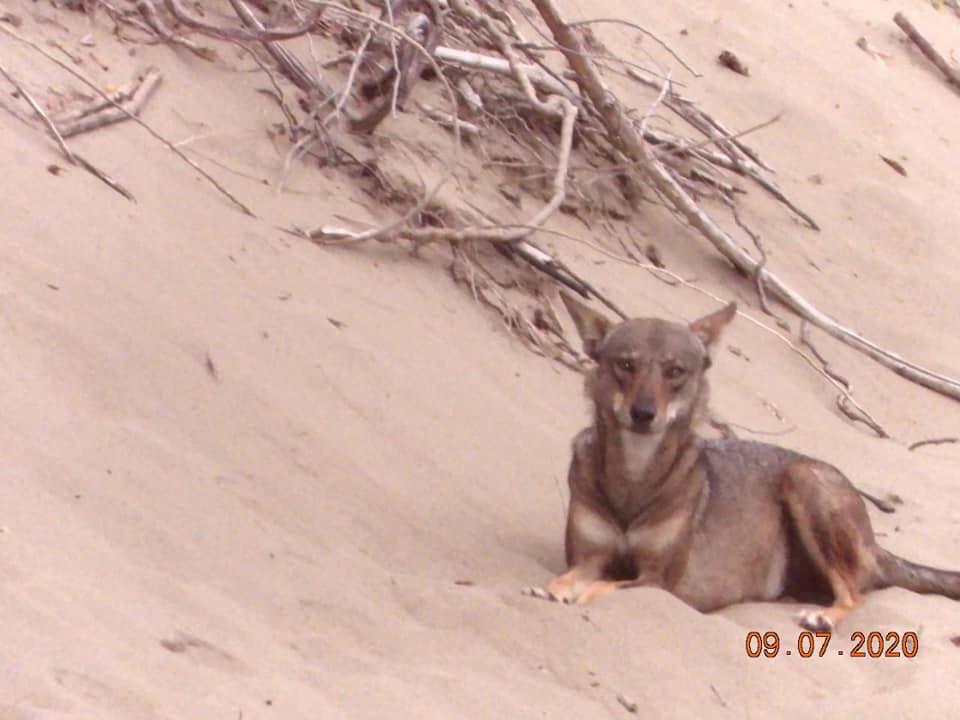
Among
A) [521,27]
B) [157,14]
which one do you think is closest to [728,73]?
[521,27]

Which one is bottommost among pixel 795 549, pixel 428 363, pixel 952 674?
pixel 428 363

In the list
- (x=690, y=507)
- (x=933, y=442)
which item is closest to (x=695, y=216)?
(x=933, y=442)

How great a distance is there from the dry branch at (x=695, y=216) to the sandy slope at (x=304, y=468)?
0.51 feet

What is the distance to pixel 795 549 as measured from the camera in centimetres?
715

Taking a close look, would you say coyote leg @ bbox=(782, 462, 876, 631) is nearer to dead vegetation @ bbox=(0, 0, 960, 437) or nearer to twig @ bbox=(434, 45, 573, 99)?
dead vegetation @ bbox=(0, 0, 960, 437)

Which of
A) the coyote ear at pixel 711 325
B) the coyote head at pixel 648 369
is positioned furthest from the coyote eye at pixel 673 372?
the coyote ear at pixel 711 325

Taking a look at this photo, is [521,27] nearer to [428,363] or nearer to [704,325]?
[428,363]

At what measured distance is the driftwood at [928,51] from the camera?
1708 centimetres

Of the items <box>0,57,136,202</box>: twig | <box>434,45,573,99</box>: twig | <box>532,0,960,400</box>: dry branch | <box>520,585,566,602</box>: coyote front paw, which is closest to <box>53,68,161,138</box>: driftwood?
<box>0,57,136,202</box>: twig

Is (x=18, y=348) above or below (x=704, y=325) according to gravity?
below

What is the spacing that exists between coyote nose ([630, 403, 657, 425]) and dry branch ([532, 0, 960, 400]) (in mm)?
4113

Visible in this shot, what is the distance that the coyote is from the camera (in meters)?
6.54

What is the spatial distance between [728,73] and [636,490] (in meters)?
8.50

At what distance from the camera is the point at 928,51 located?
17188mm
